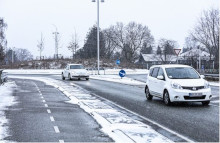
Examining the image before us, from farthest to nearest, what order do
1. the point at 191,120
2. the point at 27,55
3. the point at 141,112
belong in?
the point at 27,55
the point at 141,112
the point at 191,120

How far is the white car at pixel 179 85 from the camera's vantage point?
13172mm

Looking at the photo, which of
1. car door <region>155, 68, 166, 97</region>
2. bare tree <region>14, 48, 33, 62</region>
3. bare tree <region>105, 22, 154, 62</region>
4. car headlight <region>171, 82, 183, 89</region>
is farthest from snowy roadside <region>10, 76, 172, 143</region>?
bare tree <region>14, 48, 33, 62</region>

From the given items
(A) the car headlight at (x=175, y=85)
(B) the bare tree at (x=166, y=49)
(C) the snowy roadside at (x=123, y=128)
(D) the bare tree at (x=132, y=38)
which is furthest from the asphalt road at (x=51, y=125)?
(D) the bare tree at (x=132, y=38)

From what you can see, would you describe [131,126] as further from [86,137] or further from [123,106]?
[123,106]

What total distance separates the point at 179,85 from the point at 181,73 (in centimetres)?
134

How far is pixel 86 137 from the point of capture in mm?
7785

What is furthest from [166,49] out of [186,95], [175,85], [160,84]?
[186,95]

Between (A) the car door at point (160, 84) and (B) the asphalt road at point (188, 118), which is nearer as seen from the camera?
(B) the asphalt road at point (188, 118)

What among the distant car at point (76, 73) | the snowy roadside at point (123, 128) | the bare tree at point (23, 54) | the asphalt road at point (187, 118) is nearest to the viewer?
the snowy roadside at point (123, 128)

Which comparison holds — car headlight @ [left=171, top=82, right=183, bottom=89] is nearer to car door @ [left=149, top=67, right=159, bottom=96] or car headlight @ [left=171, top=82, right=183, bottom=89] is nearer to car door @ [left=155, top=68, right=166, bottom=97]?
car door @ [left=155, top=68, right=166, bottom=97]

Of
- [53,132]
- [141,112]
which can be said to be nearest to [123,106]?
[141,112]

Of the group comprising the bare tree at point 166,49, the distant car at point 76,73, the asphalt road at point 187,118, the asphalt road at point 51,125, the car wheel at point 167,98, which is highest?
the bare tree at point 166,49

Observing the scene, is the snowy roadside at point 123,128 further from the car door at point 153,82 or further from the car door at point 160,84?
the car door at point 153,82

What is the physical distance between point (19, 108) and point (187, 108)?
5.96 meters
